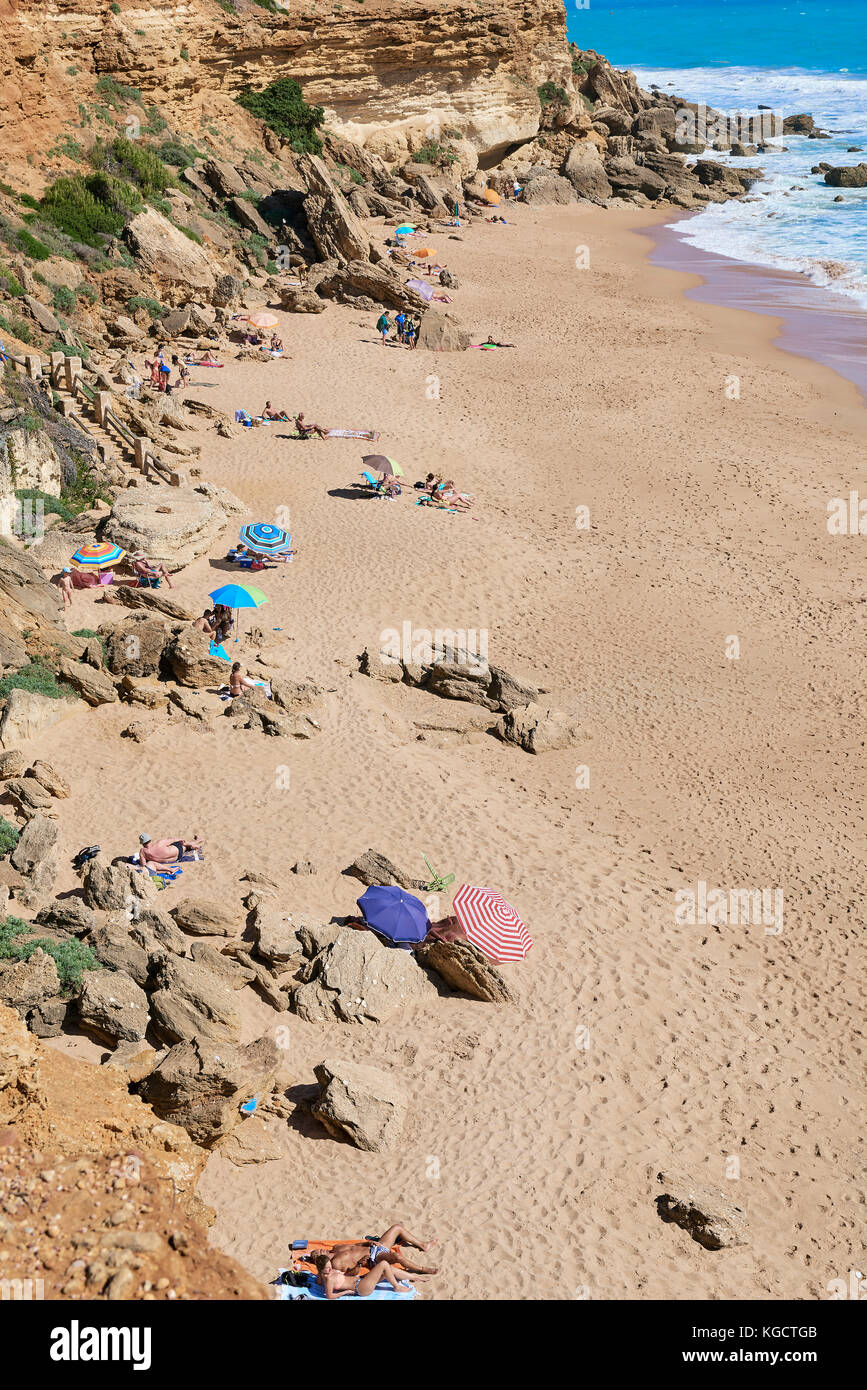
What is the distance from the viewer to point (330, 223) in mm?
37562

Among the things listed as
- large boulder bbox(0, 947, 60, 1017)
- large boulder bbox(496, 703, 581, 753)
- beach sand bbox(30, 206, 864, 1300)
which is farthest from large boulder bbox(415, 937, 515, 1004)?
large boulder bbox(496, 703, 581, 753)

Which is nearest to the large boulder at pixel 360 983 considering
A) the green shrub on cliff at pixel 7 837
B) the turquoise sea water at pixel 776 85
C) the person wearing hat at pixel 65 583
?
the green shrub on cliff at pixel 7 837

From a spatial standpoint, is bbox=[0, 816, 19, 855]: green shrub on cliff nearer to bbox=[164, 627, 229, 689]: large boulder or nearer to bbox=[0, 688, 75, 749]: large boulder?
bbox=[0, 688, 75, 749]: large boulder

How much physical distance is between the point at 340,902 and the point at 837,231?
1757 inches

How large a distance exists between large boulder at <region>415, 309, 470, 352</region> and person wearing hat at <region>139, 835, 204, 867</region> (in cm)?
2354

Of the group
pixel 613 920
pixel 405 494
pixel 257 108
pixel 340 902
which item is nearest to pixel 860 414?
pixel 405 494

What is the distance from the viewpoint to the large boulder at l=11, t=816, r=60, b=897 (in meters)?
12.6

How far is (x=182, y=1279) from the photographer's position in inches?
263

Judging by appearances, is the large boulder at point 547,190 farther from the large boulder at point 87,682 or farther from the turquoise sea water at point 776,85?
A: the large boulder at point 87,682

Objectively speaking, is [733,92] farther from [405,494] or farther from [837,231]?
[405,494]

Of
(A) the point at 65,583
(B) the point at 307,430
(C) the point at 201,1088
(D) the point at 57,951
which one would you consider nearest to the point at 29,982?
(D) the point at 57,951

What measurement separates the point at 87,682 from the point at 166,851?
13.5 feet

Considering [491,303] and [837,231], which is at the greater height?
[837,231]

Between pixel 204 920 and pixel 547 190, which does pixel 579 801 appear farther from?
pixel 547 190
